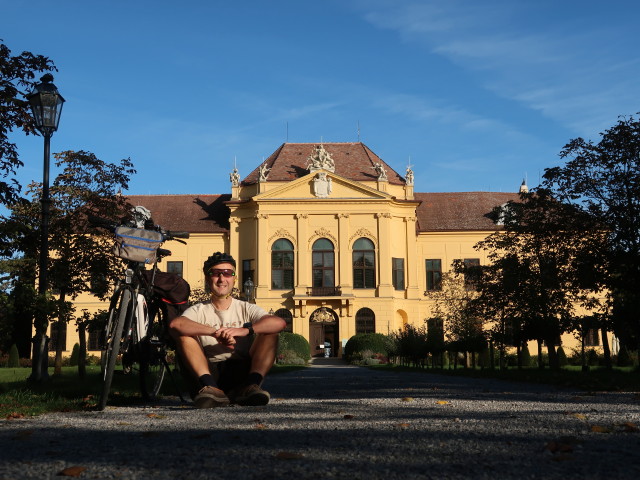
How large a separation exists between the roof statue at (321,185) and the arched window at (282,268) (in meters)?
3.69

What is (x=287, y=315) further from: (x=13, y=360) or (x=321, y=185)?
(x=13, y=360)

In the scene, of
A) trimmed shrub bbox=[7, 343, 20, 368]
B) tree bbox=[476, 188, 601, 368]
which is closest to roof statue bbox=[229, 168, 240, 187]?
trimmed shrub bbox=[7, 343, 20, 368]

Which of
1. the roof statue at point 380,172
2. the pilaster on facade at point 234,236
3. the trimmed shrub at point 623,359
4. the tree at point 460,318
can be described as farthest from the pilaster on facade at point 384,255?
the trimmed shrub at point 623,359

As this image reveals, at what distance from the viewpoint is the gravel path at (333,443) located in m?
3.05

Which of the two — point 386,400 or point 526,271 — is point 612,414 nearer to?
point 386,400

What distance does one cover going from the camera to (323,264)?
45438 millimetres

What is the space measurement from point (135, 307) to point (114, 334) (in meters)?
0.32

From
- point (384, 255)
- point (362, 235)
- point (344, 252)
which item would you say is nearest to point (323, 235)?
point (344, 252)

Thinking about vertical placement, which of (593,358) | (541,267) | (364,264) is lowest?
(593,358)

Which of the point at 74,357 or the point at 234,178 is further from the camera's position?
the point at 234,178

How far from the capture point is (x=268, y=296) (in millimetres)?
44906

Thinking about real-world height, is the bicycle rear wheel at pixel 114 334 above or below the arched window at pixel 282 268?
below

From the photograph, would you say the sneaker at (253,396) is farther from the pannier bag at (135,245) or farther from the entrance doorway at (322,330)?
the entrance doorway at (322,330)

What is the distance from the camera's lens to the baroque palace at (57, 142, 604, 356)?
44.6 m
